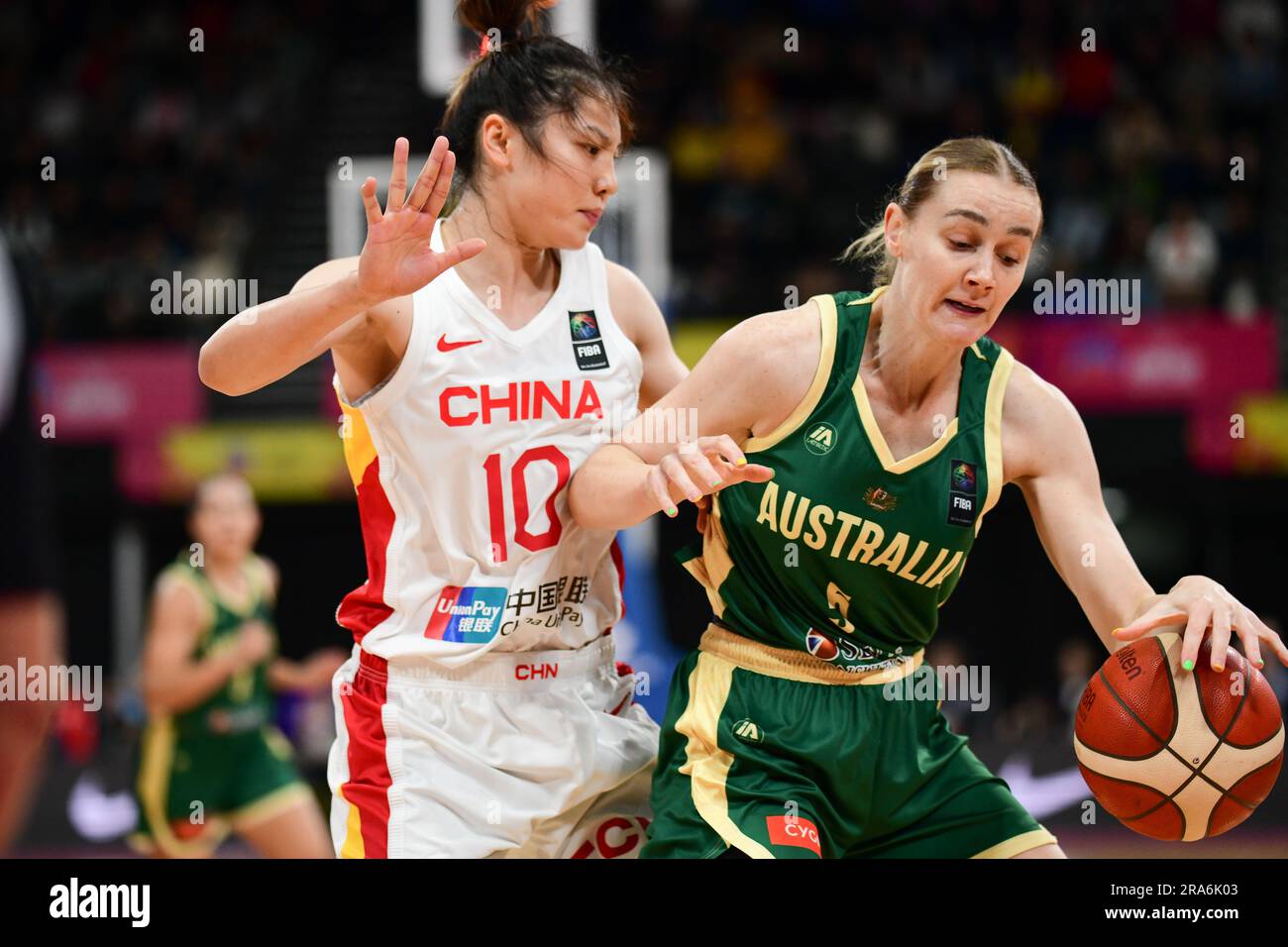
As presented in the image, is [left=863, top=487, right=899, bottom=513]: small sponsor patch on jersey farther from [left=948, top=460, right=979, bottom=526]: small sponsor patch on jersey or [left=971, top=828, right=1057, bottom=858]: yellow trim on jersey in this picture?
[left=971, top=828, right=1057, bottom=858]: yellow trim on jersey

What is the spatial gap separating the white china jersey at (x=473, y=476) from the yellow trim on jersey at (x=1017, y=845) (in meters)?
1.08

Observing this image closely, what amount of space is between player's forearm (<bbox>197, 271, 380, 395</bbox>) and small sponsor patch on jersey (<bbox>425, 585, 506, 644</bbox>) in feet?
2.13

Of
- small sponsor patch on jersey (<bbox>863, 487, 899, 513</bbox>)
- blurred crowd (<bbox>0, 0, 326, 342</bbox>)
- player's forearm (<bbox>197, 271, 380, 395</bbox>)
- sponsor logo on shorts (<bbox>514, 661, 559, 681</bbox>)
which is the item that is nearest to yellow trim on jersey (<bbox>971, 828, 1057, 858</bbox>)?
small sponsor patch on jersey (<bbox>863, 487, 899, 513</bbox>)

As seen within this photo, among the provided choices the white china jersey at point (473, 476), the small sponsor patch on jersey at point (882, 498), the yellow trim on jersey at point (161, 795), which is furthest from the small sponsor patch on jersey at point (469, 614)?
the yellow trim on jersey at point (161, 795)

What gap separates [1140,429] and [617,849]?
835 centimetres

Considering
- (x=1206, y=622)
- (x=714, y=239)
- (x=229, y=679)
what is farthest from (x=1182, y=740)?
(x=714, y=239)

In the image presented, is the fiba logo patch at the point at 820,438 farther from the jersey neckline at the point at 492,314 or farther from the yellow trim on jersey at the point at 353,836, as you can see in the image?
the yellow trim on jersey at the point at 353,836

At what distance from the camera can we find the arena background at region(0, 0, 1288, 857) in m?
11.0

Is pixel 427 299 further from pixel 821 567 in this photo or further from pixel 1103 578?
pixel 1103 578

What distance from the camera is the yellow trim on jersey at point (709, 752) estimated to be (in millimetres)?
3287

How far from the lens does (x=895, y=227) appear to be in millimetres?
3627

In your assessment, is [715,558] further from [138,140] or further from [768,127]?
[138,140]

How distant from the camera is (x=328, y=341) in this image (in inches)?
136

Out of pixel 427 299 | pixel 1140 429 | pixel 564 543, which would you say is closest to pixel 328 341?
pixel 427 299
